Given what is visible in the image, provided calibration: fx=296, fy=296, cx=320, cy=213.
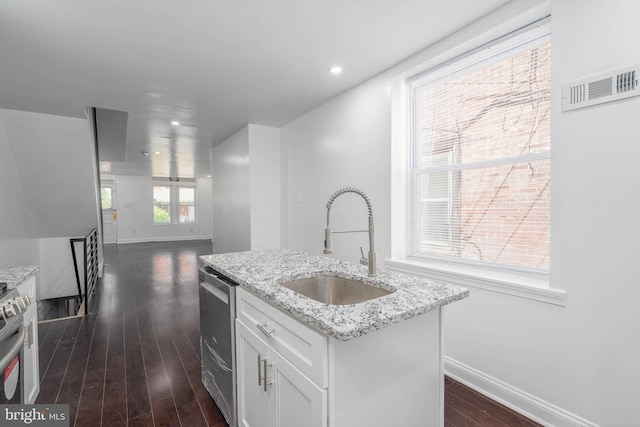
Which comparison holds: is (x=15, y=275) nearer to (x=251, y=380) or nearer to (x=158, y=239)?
(x=251, y=380)

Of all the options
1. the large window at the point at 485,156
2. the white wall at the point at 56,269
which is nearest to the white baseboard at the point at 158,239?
the white wall at the point at 56,269

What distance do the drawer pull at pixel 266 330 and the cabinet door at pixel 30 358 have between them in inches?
57.3

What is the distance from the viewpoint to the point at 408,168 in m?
2.65

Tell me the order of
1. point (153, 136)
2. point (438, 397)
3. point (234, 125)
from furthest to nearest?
1. point (153, 136)
2. point (234, 125)
3. point (438, 397)

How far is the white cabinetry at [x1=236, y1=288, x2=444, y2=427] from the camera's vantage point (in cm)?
99

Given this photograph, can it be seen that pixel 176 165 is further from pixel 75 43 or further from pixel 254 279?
pixel 254 279

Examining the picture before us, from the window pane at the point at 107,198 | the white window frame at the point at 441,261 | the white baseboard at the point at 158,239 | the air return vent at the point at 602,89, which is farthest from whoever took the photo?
the white baseboard at the point at 158,239

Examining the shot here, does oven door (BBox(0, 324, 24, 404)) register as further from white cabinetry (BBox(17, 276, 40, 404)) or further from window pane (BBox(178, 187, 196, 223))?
window pane (BBox(178, 187, 196, 223))

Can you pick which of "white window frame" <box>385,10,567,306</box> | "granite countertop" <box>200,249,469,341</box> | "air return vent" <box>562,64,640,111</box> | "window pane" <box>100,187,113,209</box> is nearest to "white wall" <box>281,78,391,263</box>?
"white window frame" <box>385,10,567,306</box>

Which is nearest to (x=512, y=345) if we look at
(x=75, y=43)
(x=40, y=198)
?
(x=75, y=43)

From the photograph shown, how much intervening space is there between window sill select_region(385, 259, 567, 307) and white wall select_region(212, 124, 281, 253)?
2.24m

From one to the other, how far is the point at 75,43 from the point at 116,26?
44 centimetres

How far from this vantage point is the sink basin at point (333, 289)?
154 cm

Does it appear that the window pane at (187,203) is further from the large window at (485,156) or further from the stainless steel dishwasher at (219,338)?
the large window at (485,156)
